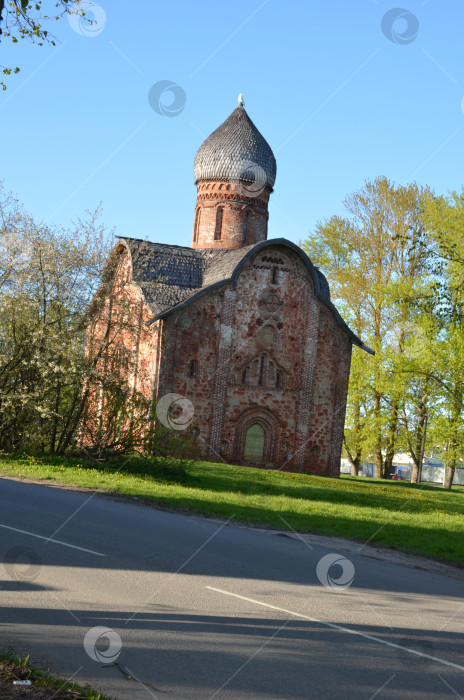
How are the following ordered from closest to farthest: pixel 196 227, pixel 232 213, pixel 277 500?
pixel 277 500 < pixel 232 213 < pixel 196 227

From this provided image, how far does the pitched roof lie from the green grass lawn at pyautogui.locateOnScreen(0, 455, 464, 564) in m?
7.64

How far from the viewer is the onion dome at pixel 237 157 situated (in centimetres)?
3838

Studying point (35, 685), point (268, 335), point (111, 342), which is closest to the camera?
point (35, 685)

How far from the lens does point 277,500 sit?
64.0ft

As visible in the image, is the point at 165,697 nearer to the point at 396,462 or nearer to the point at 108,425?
the point at 108,425

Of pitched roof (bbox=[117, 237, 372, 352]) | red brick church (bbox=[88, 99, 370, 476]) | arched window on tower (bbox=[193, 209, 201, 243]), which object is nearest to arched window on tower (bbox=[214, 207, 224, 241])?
arched window on tower (bbox=[193, 209, 201, 243])

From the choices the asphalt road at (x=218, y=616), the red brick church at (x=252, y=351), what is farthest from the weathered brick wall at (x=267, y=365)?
the asphalt road at (x=218, y=616)

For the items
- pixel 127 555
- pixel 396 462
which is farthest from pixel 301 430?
pixel 396 462

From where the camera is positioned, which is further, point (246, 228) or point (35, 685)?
point (246, 228)

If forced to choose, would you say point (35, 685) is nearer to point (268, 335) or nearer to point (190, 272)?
point (268, 335)

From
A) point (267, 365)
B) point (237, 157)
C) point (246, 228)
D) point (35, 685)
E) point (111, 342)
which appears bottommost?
point (35, 685)

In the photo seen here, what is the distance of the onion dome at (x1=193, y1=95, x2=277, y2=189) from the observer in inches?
1511

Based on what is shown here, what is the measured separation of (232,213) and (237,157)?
8.99ft

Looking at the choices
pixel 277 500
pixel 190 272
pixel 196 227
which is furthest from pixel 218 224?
pixel 277 500
